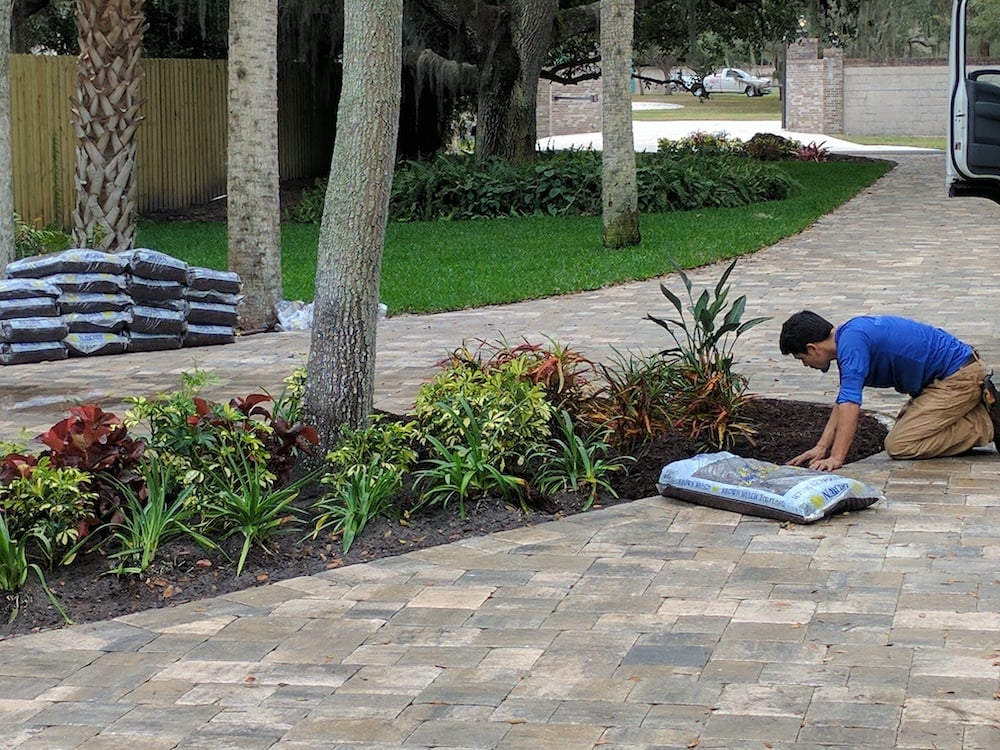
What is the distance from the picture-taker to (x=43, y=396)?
350 inches

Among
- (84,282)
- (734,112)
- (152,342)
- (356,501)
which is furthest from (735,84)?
(356,501)

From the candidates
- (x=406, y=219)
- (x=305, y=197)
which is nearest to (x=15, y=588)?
(x=406, y=219)

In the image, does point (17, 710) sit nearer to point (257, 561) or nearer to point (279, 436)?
point (257, 561)

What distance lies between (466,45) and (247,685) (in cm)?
1904

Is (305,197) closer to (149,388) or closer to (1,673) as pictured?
(149,388)

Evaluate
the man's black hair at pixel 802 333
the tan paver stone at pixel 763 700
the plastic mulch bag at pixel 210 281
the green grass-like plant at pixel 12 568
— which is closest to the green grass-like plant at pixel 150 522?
the green grass-like plant at pixel 12 568

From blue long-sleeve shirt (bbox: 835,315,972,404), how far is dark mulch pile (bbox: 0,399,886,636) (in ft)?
2.04

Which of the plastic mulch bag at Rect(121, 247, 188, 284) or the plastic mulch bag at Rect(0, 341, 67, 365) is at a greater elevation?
the plastic mulch bag at Rect(121, 247, 188, 284)

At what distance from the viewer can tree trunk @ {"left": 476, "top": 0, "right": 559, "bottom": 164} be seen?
21344 millimetres

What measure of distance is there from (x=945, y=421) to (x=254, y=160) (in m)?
5.94

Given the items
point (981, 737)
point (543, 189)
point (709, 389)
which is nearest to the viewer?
point (981, 737)

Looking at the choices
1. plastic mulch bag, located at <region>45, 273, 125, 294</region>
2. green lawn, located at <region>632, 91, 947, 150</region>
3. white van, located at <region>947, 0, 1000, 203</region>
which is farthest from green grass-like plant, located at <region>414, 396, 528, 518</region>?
green lawn, located at <region>632, 91, 947, 150</region>

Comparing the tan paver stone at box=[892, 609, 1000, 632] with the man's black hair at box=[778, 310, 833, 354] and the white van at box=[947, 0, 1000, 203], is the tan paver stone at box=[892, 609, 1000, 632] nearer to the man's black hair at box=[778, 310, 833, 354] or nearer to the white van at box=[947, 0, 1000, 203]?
the man's black hair at box=[778, 310, 833, 354]

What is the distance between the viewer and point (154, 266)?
34.5 feet
